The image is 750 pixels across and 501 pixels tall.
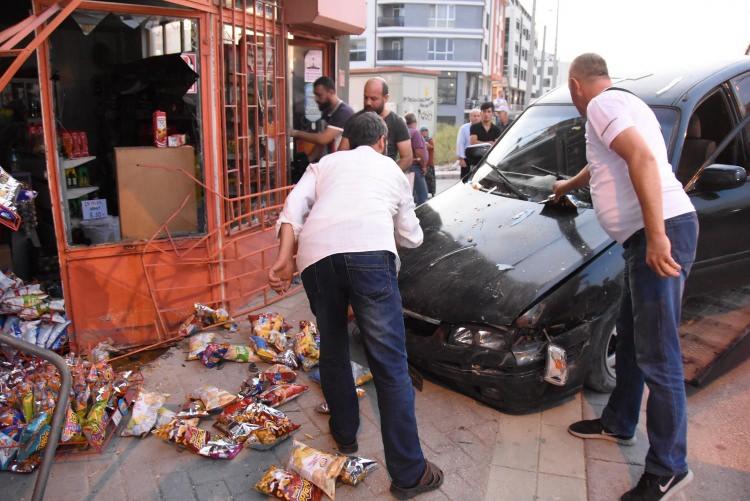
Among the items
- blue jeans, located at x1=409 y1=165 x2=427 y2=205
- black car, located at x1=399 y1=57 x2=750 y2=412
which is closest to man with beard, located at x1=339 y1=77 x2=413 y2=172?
black car, located at x1=399 y1=57 x2=750 y2=412

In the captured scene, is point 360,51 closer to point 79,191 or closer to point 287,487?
point 79,191

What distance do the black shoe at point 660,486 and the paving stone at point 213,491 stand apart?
1843 mm

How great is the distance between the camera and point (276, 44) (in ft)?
18.6

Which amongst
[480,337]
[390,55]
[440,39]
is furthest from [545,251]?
[390,55]

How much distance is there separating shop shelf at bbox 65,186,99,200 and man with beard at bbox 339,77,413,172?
2269 millimetres

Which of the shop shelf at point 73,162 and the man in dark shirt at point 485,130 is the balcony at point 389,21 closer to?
the man in dark shirt at point 485,130

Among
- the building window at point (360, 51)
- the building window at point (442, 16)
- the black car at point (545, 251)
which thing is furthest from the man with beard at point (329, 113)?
the building window at point (360, 51)

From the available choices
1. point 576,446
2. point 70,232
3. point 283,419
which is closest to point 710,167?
point 576,446

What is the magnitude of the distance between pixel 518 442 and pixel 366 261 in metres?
1.40

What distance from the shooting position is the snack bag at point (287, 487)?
2.77 m

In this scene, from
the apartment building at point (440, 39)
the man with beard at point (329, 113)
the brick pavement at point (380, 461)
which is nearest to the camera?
the brick pavement at point (380, 461)

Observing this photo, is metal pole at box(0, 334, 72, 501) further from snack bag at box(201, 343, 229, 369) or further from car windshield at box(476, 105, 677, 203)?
car windshield at box(476, 105, 677, 203)

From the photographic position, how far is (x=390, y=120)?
5.46 metres

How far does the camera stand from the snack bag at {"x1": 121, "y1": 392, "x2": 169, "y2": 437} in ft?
11.0
